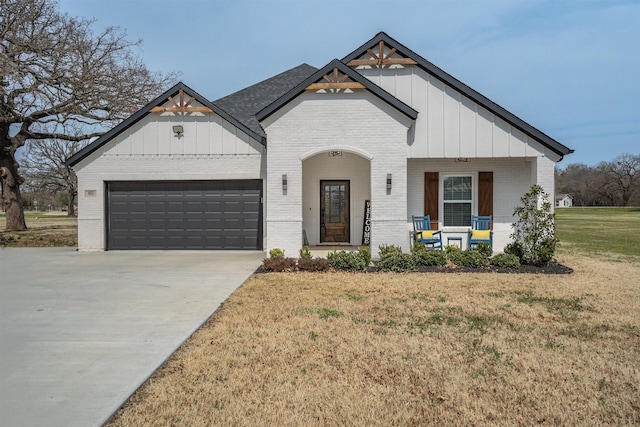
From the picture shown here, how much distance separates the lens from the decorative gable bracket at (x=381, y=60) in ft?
41.9

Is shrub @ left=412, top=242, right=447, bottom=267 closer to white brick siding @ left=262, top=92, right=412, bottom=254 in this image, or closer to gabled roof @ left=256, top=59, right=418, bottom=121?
white brick siding @ left=262, top=92, right=412, bottom=254

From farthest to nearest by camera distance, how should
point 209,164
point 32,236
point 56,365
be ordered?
point 32,236
point 209,164
point 56,365

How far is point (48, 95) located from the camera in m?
19.2

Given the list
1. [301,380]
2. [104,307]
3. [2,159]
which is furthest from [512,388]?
[2,159]

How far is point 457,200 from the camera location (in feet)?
44.4

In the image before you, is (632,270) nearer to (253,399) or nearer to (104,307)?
(253,399)

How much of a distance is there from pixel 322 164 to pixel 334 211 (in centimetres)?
168

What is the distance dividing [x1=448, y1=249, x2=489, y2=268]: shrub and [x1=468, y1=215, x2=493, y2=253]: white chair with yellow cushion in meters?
1.65

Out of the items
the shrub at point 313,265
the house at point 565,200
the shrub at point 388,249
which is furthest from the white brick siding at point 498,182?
the house at point 565,200

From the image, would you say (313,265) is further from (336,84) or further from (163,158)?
(163,158)

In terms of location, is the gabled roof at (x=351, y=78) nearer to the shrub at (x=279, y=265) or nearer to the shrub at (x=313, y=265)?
the shrub at (x=279, y=265)

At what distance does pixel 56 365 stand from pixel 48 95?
61.8 feet

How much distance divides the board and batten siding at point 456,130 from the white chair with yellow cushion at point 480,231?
1.94 m

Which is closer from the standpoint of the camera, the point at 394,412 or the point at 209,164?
the point at 394,412
